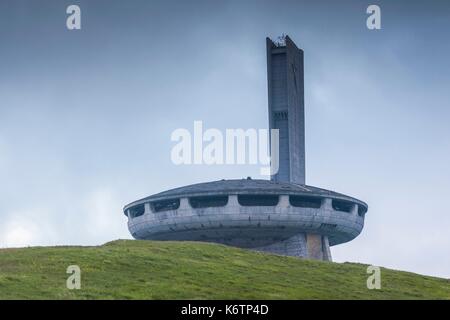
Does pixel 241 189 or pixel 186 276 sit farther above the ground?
pixel 241 189

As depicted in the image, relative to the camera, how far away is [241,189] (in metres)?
107

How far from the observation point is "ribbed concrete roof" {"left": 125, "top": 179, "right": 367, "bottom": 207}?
107 m

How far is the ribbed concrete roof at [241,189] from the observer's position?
106688mm

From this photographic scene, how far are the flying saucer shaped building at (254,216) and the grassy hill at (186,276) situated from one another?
33.7 metres

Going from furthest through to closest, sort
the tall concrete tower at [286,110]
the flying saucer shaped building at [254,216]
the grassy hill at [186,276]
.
Answer: 1. the tall concrete tower at [286,110]
2. the flying saucer shaped building at [254,216]
3. the grassy hill at [186,276]

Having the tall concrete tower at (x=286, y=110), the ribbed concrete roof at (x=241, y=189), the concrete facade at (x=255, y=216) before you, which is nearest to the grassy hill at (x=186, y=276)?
the concrete facade at (x=255, y=216)

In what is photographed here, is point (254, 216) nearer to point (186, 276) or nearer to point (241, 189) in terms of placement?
point (241, 189)

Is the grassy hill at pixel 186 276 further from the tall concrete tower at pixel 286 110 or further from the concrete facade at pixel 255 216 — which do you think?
the tall concrete tower at pixel 286 110

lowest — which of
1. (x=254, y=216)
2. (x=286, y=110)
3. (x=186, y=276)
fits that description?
(x=186, y=276)

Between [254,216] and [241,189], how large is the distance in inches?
138

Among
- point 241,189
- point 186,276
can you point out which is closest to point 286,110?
point 241,189

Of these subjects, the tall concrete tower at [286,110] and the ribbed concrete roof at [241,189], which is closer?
the ribbed concrete roof at [241,189]

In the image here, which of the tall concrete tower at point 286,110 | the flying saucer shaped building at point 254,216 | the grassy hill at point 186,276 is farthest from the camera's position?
the tall concrete tower at point 286,110
